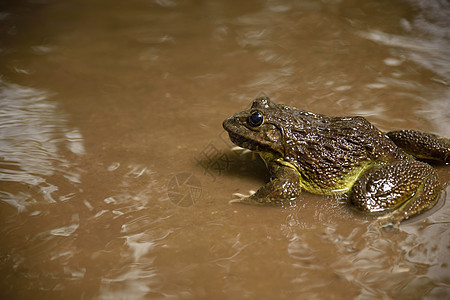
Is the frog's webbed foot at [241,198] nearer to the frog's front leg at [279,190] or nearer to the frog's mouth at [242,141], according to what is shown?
the frog's front leg at [279,190]

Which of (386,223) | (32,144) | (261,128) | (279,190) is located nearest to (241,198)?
(279,190)

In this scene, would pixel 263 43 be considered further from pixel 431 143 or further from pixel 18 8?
pixel 18 8

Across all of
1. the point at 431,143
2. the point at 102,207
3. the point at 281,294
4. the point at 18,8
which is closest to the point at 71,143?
the point at 102,207

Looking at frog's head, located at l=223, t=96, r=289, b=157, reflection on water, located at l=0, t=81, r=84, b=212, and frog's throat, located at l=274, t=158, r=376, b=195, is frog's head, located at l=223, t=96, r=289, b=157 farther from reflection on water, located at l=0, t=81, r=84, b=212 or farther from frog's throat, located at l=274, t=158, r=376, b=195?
reflection on water, located at l=0, t=81, r=84, b=212

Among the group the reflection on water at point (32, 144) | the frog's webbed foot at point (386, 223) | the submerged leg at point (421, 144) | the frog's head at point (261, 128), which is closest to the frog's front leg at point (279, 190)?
the frog's head at point (261, 128)


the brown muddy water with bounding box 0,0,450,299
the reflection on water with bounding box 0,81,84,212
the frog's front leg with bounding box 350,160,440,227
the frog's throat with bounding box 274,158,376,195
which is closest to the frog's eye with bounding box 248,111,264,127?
the frog's throat with bounding box 274,158,376,195
